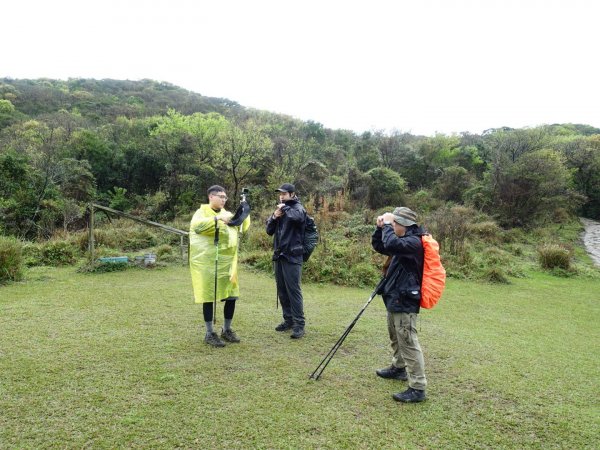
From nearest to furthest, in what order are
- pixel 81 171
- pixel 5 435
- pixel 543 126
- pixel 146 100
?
1. pixel 5 435
2. pixel 81 171
3. pixel 543 126
4. pixel 146 100

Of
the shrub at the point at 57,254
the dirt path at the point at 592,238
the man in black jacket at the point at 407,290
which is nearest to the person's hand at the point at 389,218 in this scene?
the man in black jacket at the point at 407,290

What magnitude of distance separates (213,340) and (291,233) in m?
1.52

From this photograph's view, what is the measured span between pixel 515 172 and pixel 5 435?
1990 cm

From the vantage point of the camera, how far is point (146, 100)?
178ft

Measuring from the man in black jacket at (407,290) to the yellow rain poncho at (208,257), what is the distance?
176 centimetres

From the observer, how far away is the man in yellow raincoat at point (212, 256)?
4309mm

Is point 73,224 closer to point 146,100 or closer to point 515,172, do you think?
point 515,172

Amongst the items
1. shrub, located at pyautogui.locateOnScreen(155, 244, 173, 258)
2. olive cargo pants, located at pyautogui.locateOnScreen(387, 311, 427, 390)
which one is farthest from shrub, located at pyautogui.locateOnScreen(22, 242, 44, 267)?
olive cargo pants, located at pyautogui.locateOnScreen(387, 311, 427, 390)

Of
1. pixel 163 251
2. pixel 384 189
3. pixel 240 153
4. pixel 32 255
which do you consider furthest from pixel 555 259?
pixel 240 153

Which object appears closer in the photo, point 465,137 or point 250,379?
point 250,379

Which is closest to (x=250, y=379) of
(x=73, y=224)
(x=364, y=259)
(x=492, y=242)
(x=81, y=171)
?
(x=364, y=259)

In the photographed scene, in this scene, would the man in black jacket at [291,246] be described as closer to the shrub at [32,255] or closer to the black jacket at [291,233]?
the black jacket at [291,233]

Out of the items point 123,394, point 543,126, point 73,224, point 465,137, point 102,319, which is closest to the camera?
point 123,394

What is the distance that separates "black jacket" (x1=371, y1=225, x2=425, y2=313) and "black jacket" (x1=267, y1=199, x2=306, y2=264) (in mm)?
1514
